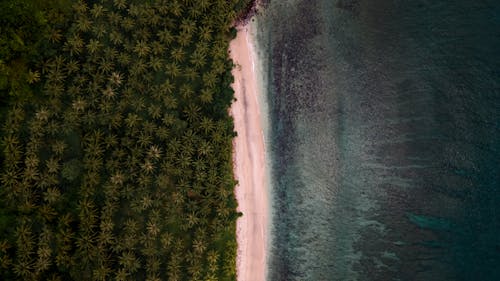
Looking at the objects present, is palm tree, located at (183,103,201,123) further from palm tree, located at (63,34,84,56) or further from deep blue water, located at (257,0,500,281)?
palm tree, located at (63,34,84,56)

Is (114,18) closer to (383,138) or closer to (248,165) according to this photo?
(248,165)

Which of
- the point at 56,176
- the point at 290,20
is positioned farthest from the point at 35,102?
the point at 290,20

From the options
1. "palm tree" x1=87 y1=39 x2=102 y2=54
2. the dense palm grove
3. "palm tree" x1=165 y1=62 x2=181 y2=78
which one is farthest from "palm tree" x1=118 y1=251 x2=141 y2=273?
"palm tree" x1=87 y1=39 x2=102 y2=54

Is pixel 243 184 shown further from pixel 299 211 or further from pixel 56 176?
pixel 56 176

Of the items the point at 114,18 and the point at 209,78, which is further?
the point at 209,78

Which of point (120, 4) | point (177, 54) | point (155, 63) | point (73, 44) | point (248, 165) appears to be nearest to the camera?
→ point (73, 44)

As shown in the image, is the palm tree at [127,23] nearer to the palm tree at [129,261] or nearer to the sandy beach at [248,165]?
the sandy beach at [248,165]

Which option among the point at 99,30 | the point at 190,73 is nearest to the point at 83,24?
the point at 99,30
